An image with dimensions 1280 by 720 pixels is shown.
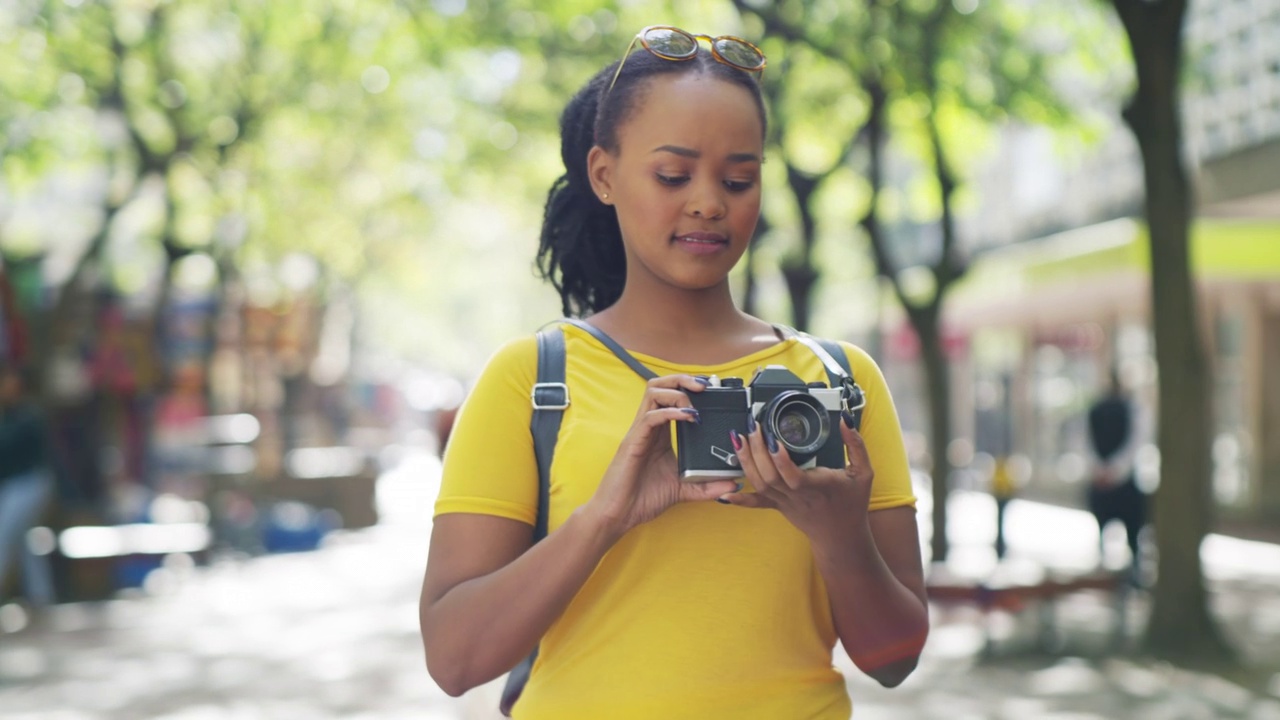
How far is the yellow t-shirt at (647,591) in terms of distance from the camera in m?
2.09

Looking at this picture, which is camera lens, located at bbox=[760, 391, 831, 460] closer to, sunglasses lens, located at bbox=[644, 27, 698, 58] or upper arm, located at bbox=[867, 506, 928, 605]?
upper arm, located at bbox=[867, 506, 928, 605]

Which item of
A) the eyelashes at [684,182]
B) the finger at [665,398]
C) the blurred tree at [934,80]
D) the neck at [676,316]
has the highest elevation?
the blurred tree at [934,80]

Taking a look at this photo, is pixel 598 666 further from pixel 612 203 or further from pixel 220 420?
pixel 220 420

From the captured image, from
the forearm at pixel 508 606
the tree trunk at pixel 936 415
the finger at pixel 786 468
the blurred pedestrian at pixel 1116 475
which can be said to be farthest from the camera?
the tree trunk at pixel 936 415

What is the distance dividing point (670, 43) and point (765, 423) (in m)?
0.64

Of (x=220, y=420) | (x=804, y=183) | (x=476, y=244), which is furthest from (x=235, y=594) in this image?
(x=476, y=244)

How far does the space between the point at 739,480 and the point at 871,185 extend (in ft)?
45.1

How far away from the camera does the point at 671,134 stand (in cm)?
218

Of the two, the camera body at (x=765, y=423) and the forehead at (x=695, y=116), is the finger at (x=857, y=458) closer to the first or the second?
the camera body at (x=765, y=423)

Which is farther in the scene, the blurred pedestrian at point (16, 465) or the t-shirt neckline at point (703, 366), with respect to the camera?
the blurred pedestrian at point (16, 465)

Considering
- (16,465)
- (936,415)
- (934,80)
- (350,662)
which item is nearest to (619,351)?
(350,662)

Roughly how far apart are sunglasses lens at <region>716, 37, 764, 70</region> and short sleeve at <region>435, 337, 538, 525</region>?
0.53m

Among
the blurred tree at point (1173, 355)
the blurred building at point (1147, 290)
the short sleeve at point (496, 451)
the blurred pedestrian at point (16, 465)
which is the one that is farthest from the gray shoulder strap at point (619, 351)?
the blurred building at point (1147, 290)

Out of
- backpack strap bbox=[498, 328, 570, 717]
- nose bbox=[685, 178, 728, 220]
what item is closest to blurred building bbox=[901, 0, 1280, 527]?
nose bbox=[685, 178, 728, 220]
